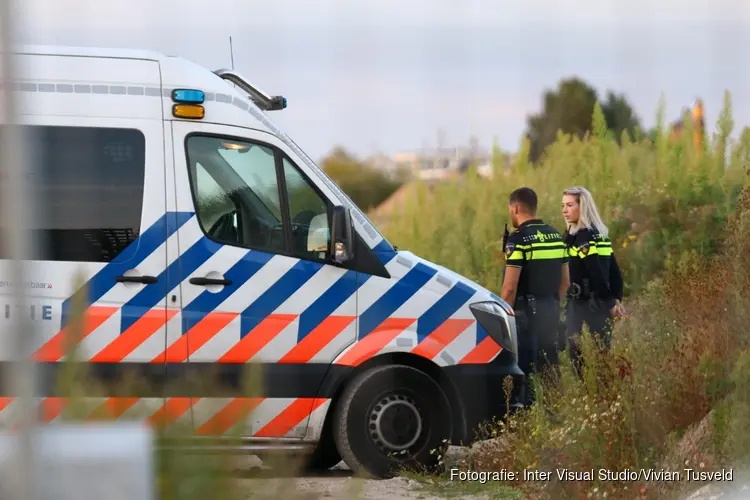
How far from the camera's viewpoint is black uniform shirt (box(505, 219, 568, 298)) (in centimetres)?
799

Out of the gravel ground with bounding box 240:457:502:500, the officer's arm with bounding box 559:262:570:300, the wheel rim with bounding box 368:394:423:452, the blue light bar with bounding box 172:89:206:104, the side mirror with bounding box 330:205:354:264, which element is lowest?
the wheel rim with bounding box 368:394:423:452

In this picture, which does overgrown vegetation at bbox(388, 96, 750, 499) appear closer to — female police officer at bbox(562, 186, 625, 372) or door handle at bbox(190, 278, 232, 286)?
female police officer at bbox(562, 186, 625, 372)

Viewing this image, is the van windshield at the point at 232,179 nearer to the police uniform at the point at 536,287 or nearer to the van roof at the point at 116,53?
the van roof at the point at 116,53

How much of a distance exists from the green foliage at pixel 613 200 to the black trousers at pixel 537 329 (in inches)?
73.9

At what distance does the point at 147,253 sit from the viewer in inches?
246

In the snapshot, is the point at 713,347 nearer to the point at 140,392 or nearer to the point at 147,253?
the point at 147,253

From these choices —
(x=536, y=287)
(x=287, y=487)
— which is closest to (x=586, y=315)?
(x=536, y=287)

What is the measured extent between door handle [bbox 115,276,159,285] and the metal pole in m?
4.32

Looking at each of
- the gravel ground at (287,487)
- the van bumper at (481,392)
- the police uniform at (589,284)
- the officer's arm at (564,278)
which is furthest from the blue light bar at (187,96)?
the gravel ground at (287,487)

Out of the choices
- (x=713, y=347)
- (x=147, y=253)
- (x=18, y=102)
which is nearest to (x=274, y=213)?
(x=147, y=253)

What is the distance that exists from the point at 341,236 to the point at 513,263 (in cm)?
188

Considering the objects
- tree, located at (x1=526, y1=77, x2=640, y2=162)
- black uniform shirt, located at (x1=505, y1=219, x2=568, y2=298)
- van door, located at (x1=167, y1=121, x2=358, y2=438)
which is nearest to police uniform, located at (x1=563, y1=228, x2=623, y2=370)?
black uniform shirt, located at (x1=505, y1=219, x2=568, y2=298)

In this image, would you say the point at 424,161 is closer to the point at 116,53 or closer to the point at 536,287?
the point at 536,287

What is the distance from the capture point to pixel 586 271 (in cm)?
825
